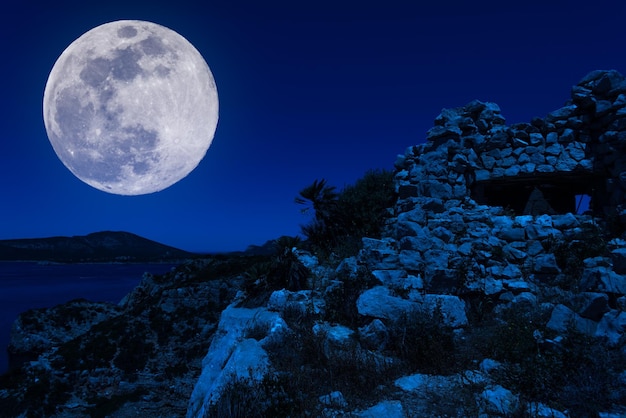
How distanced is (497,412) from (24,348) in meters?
59.2

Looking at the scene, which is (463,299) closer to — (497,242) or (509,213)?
(497,242)

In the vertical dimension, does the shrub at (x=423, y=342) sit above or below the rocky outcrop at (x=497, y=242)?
below

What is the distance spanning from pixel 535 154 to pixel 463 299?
9.35 meters

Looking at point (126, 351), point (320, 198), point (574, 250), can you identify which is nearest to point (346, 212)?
point (320, 198)

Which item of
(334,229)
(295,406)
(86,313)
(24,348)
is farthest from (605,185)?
(24,348)

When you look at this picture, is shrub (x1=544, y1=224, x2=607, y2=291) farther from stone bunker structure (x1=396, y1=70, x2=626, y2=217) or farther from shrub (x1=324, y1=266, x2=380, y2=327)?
shrub (x1=324, y1=266, x2=380, y2=327)

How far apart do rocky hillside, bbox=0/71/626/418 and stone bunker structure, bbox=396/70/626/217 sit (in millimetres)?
66

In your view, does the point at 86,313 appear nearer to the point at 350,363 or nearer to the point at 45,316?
the point at 45,316

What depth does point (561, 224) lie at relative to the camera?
12.8m

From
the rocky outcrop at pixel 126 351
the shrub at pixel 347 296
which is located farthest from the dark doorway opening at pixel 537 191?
the rocky outcrop at pixel 126 351

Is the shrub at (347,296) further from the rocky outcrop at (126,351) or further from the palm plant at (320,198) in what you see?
the rocky outcrop at (126,351)

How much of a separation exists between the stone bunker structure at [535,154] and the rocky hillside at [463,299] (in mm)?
66

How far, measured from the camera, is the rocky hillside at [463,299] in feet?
19.9

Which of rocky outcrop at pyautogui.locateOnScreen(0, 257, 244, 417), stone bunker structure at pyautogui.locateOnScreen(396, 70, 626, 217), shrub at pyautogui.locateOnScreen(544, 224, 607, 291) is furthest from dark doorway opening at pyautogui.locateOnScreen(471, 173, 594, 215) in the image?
rocky outcrop at pyautogui.locateOnScreen(0, 257, 244, 417)
